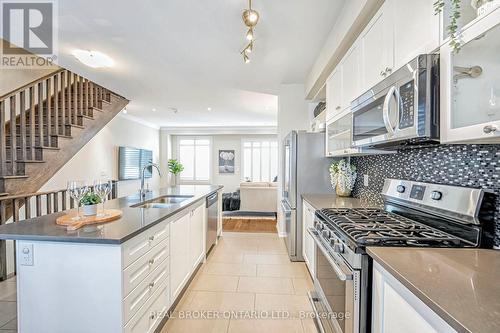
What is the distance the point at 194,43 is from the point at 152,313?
2748 millimetres

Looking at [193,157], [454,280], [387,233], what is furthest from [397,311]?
[193,157]

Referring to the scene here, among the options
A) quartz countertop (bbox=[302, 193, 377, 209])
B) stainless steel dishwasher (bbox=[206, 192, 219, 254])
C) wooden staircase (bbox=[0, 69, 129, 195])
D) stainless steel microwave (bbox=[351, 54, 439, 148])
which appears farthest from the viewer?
stainless steel dishwasher (bbox=[206, 192, 219, 254])

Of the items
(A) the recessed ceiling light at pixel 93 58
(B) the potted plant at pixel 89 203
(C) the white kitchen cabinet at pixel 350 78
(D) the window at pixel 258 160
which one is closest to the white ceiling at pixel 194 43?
(A) the recessed ceiling light at pixel 93 58

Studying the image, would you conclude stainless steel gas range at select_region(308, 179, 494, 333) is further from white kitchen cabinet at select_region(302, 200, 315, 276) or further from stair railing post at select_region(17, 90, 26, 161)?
stair railing post at select_region(17, 90, 26, 161)

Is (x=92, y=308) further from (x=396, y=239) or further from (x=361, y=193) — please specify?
(x=361, y=193)

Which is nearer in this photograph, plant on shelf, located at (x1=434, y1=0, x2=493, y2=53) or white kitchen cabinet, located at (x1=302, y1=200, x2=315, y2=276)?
plant on shelf, located at (x1=434, y1=0, x2=493, y2=53)

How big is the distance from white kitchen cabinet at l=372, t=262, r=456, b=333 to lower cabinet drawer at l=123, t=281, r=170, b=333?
1.33 metres

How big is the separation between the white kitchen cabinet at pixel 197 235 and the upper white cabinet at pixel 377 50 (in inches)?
81.4

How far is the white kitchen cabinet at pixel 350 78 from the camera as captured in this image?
215cm

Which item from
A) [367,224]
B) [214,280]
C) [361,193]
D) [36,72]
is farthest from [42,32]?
[361,193]

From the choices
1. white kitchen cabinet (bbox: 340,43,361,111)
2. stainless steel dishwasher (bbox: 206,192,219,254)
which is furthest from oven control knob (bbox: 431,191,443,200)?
stainless steel dishwasher (bbox: 206,192,219,254)

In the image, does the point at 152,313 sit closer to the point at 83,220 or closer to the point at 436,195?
the point at 83,220

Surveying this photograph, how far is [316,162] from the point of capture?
11.1 feet

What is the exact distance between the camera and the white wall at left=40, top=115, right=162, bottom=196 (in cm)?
507
